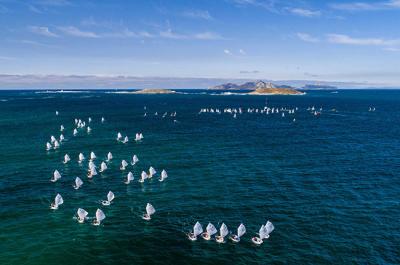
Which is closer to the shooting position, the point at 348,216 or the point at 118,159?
the point at 348,216

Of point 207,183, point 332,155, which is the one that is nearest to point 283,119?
point 332,155

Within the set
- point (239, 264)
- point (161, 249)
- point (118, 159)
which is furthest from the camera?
point (118, 159)

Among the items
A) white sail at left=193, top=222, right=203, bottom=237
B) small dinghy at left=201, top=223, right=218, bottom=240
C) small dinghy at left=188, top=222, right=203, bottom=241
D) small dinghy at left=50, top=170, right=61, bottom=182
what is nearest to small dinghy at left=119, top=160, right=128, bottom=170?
small dinghy at left=50, top=170, right=61, bottom=182

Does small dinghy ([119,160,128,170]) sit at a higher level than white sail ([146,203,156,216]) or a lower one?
higher

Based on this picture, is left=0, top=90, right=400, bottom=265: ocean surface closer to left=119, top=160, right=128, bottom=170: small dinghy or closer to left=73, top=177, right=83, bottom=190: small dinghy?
left=73, top=177, right=83, bottom=190: small dinghy

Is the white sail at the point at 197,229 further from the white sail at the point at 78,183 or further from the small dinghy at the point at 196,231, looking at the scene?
the white sail at the point at 78,183

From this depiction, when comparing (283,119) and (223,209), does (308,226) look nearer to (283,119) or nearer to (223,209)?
(223,209)

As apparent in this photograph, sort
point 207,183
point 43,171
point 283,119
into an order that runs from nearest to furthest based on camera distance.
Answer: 1. point 207,183
2. point 43,171
3. point 283,119
